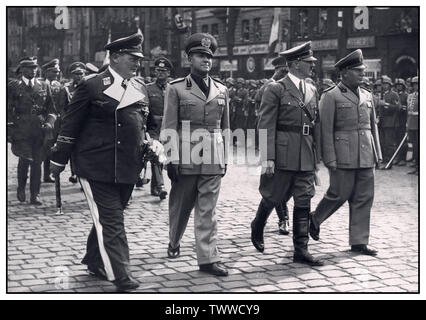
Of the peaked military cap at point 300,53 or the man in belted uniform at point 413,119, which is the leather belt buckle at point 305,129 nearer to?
the peaked military cap at point 300,53

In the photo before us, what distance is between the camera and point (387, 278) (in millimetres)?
5992

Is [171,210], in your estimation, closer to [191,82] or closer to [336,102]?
[191,82]

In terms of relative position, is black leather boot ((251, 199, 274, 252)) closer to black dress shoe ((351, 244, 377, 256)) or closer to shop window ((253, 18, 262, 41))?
black dress shoe ((351, 244, 377, 256))

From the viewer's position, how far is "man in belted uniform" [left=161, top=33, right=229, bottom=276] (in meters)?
6.27

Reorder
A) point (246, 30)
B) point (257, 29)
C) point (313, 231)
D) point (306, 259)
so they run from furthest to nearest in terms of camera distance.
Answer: point (246, 30), point (257, 29), point (313, 231), point (306, 259)

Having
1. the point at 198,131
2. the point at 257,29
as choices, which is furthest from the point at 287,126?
the point at 257,29

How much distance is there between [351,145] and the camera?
705 centimetres

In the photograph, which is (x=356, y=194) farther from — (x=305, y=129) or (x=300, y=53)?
(x=300, y=53)

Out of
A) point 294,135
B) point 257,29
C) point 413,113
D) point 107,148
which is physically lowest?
point 107,148

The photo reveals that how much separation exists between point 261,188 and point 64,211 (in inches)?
136

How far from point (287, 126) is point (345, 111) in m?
0.73

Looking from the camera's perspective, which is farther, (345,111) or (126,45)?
(345,111)

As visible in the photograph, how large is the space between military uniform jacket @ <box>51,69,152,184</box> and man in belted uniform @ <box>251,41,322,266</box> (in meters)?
1.64
